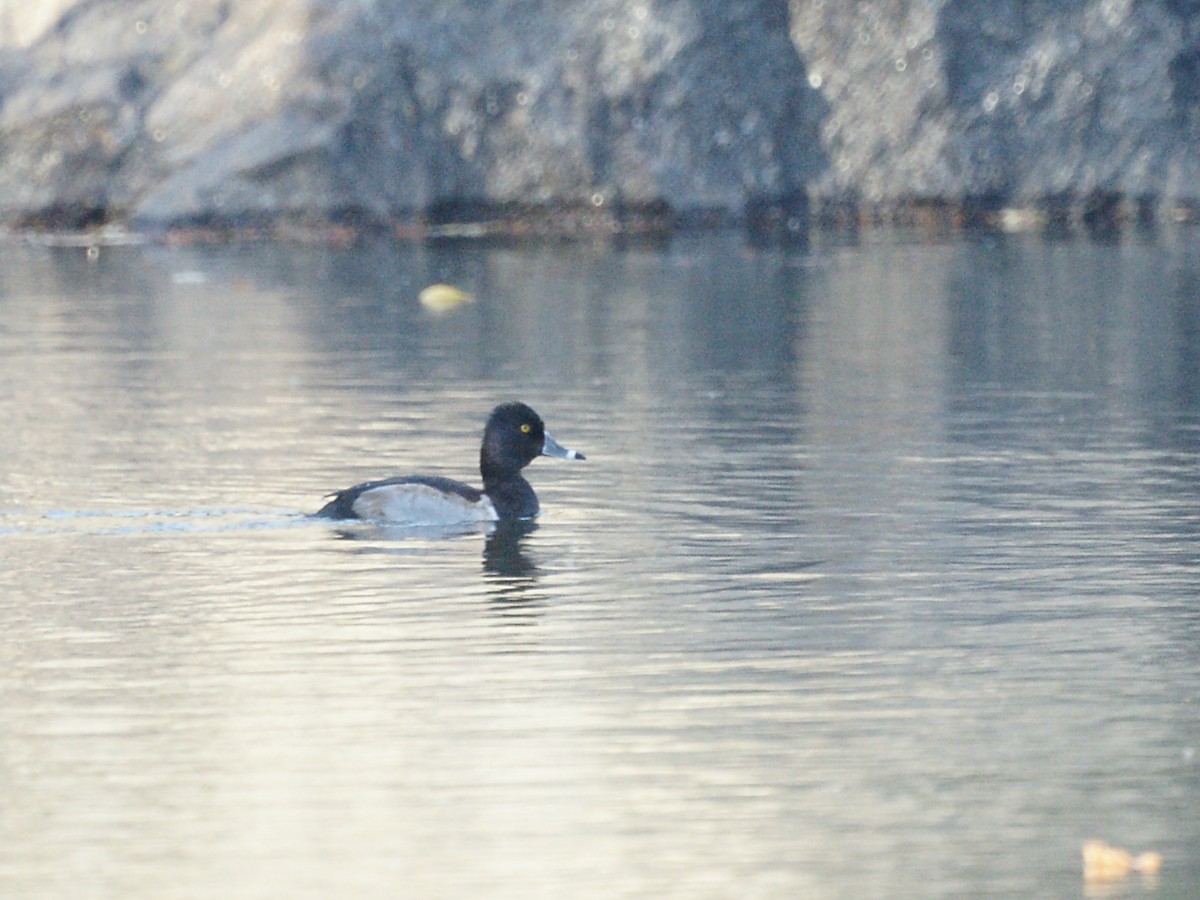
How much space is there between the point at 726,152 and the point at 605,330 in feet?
62.2

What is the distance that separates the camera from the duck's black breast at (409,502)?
13.8m

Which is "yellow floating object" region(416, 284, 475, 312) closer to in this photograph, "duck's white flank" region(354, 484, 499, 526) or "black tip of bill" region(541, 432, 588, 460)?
"black tip of bill" region(541, 432, 588, 460)

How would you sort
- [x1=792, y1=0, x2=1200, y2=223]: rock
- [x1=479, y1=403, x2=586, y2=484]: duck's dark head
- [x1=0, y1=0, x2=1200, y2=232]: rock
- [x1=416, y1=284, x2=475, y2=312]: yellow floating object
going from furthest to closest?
[x1=792, y1=0, x2=1200, y2=223]: rock, [x1=0, y1=0, x2=1200, y2=232]: rock, [x1=416, y1=284, x2=475, y2=312]: yellow floating object, [x1=479, y1=403, x2=586, y2=484]: duck's dark head

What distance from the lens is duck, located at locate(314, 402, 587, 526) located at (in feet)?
45.4

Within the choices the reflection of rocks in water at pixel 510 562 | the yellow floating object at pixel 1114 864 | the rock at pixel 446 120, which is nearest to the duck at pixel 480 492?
the reflection of rocks in water at pixel 510 562

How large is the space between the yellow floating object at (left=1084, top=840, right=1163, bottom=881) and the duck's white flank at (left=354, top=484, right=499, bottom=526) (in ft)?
21.6

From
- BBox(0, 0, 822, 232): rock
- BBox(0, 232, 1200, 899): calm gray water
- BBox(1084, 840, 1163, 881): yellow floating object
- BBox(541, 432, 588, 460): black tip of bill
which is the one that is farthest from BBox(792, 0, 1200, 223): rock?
BBox(1084, 840, 1163, 881): yellow floating object

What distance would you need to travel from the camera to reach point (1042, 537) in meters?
13.1

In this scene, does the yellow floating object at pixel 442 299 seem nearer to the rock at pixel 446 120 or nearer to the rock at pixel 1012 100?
the rock at pixel 446 120

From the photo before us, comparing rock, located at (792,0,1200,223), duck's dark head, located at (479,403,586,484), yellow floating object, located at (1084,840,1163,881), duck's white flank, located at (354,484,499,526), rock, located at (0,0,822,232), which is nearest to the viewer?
yellow floating object, located at (1084,840,1163,881)

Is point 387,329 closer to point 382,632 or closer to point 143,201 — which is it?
point 382,632

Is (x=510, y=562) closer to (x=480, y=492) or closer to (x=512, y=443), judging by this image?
(x=480, y=492)

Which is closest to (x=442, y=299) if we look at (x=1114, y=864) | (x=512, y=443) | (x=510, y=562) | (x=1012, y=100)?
(x=512, y=443)

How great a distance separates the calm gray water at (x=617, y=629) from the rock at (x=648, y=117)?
66.8 feet
